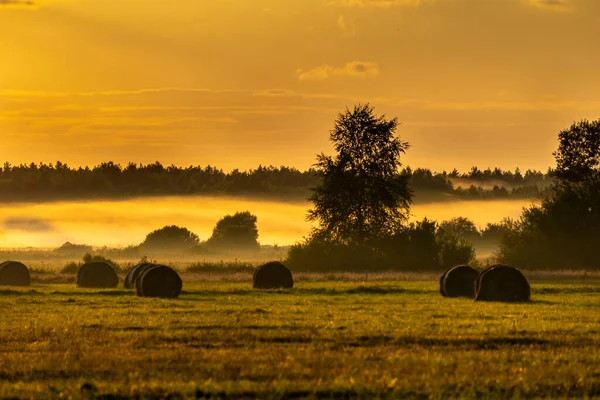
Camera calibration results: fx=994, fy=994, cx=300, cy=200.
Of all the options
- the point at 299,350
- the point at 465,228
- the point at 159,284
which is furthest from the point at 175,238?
the point at 299,350

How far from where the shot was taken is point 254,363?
19.9m

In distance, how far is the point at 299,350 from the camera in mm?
22031

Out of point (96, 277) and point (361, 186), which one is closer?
point (96, 277)

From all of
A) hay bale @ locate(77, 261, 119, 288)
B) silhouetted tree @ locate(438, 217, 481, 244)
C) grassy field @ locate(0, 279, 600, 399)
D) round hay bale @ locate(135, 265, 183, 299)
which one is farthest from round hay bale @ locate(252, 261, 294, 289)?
silhouetted tree @ locate(438, 217, 481, 244)

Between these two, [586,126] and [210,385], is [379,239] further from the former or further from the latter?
[210,385]

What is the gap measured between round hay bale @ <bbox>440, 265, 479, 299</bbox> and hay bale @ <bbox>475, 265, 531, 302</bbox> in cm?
325

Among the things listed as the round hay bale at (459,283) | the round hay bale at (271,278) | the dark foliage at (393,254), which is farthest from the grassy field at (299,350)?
the dark foliage at (393,254)

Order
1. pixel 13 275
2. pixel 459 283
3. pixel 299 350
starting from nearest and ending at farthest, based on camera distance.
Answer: pixel 299 350 < pixel 459 283 < pixel 13 275

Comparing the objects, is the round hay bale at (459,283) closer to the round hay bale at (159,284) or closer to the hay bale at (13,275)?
the round hay bale at (159,284)

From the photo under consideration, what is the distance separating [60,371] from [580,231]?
67018 millimetres

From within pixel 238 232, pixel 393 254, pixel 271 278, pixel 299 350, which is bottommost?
pixel 299 350

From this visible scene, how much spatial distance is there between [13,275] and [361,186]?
35.2 m

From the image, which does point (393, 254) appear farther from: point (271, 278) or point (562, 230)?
point (271, 278)

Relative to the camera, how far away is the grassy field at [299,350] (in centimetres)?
1698
